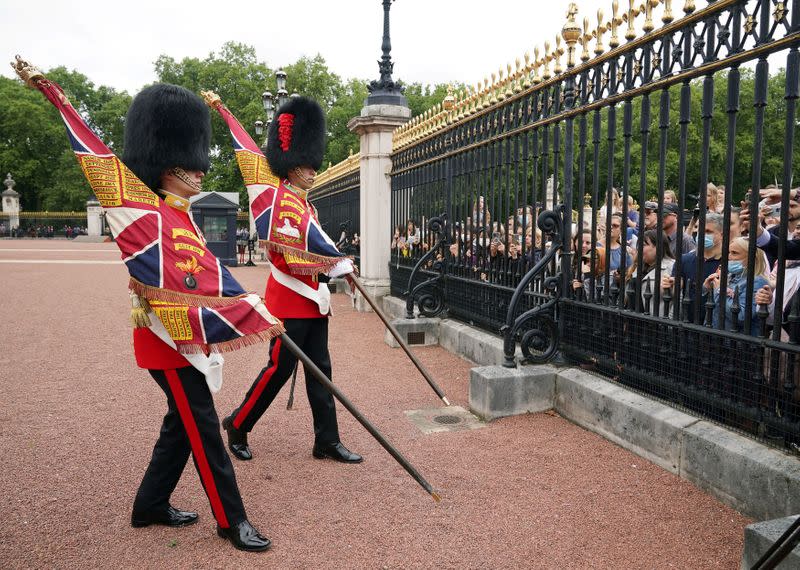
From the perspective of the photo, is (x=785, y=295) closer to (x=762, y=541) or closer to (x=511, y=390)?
(x=762, y=541)

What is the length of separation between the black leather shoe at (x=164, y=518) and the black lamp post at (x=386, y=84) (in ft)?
25.4

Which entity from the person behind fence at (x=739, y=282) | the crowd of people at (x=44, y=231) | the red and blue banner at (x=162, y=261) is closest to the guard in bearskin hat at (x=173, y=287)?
the red and blue banner at (x=162, y=261)

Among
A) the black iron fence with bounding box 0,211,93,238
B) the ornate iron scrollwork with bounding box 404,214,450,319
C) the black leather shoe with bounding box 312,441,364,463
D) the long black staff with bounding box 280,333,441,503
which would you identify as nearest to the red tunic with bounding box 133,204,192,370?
the long black staff with bounding box 280,333,441,503

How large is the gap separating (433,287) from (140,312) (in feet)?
16.4

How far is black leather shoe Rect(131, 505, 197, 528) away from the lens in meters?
3.17

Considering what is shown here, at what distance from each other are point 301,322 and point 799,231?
305 centimetres

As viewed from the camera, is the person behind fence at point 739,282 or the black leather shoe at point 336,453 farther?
the black leather shoe at point 336,453

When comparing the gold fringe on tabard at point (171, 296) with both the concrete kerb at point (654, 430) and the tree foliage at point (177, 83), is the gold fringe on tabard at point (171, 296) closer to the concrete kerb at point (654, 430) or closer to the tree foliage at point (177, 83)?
the concrete kerb at point (654, 430)

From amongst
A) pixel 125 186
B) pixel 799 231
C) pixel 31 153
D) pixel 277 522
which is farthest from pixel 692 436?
pixel 31 153

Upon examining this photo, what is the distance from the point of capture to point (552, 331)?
16.5 ft

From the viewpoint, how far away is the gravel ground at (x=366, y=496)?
294 centimetres

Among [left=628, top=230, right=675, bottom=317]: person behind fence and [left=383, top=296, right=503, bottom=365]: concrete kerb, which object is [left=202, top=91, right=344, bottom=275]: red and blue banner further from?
[left=383, top=296, right=503, bottom=365]: concrete kerb

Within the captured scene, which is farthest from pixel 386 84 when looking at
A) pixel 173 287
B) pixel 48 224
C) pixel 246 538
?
pixel 48 224

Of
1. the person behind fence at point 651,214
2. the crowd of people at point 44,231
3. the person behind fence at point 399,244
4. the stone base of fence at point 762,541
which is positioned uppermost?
the crowd of people at point 44,231
